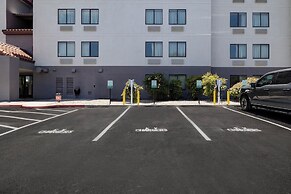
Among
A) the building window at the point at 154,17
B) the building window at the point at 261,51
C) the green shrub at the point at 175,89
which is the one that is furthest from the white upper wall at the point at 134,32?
the building window at the point at 261,51

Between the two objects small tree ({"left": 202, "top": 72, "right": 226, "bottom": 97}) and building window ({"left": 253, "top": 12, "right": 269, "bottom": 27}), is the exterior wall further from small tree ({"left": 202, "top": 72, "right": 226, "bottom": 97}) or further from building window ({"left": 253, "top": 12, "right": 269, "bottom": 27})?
building window ({"left": 253, "top": 12, "right": 269, "bottom": 27})

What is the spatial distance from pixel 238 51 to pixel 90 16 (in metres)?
13.8

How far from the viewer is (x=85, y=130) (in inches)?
365

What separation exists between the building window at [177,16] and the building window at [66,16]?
343 inches

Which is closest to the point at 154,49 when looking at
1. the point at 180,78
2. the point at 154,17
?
the point at 154,17

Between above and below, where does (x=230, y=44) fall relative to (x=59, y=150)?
above

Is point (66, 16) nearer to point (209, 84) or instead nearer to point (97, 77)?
point (97, 77)

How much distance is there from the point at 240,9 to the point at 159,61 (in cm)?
898

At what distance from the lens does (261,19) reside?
87.1 ft

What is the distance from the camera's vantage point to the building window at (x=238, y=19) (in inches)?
1045

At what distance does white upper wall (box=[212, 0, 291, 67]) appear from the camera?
86.8ft

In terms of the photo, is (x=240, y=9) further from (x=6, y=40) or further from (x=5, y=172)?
(x=5, y=172)

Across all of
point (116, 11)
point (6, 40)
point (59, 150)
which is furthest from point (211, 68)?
point (59, 150)

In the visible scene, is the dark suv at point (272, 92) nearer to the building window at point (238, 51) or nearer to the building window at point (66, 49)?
the building window at point (238, 51)
